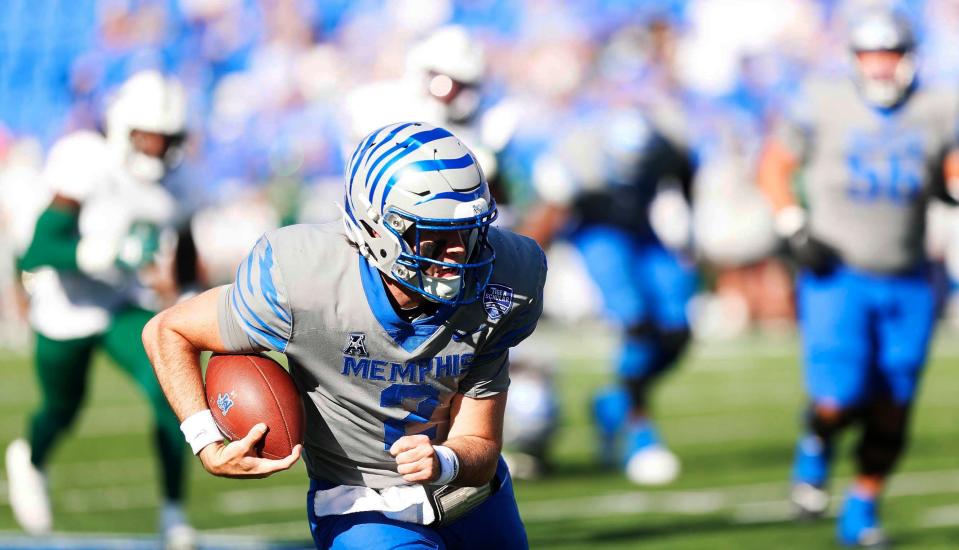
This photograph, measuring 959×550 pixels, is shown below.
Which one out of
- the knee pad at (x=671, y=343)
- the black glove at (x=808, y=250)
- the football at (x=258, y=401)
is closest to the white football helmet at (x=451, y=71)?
the black glove at (x=808, y=250)

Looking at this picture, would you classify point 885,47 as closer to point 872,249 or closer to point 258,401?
point 872,249

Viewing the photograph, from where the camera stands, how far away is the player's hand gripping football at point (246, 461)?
311cm

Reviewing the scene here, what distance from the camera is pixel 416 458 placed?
3102 millimetres

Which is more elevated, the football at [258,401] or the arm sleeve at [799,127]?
the arm sleeve at [799,127]

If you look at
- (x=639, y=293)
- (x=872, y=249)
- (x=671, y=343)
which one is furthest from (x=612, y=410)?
(x=872, y=249)

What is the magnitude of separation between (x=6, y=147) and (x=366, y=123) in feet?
37.6

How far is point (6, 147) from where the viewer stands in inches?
679

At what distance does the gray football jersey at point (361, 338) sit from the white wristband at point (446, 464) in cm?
20

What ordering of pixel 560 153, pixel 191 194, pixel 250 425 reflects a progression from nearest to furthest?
1. pixel 250 425
2. pixel 191 194
3. pixel 560 153

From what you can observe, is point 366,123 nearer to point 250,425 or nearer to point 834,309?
point 834,309

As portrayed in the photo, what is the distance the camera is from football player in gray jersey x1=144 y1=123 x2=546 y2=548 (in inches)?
125

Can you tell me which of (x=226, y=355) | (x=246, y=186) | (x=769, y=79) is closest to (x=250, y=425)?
(x=226, y=355)

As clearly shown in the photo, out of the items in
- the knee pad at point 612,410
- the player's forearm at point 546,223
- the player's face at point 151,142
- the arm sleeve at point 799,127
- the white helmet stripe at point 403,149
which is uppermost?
the player's face at point 151,142

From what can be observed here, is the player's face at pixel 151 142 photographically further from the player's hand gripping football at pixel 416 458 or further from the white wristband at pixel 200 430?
the player's hand gripping football at pixel 416 458
